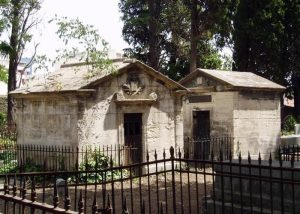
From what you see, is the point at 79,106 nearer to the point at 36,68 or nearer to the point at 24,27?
the point at 36,68

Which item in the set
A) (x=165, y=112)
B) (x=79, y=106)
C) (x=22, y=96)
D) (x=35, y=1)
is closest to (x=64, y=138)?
(x=79, y=106)

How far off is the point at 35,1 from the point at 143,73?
45.0 feet

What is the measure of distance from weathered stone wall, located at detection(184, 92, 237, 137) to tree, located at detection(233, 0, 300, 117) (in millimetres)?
12383

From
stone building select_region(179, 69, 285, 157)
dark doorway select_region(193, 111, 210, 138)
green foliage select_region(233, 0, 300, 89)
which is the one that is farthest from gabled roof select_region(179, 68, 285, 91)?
green foliage select_region(233, 0, 300, 89)

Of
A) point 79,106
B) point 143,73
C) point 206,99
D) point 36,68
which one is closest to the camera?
point 79,106

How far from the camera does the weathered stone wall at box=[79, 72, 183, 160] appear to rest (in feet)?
Result: 43.8

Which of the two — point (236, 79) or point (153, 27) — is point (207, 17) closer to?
point (153, 27)

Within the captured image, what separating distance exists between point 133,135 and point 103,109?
1576mm

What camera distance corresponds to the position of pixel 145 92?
14.7 m

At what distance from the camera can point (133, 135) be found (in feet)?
47.9

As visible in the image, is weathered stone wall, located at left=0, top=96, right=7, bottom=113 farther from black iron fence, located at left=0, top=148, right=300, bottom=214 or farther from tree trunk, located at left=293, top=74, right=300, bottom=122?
black iron fence, located at left=0, top=148, right=300, bottom=214

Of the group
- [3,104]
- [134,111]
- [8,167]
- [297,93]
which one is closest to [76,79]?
[134,111]

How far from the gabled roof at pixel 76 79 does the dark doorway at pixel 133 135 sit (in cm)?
156

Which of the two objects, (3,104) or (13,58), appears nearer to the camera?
(13,58)
